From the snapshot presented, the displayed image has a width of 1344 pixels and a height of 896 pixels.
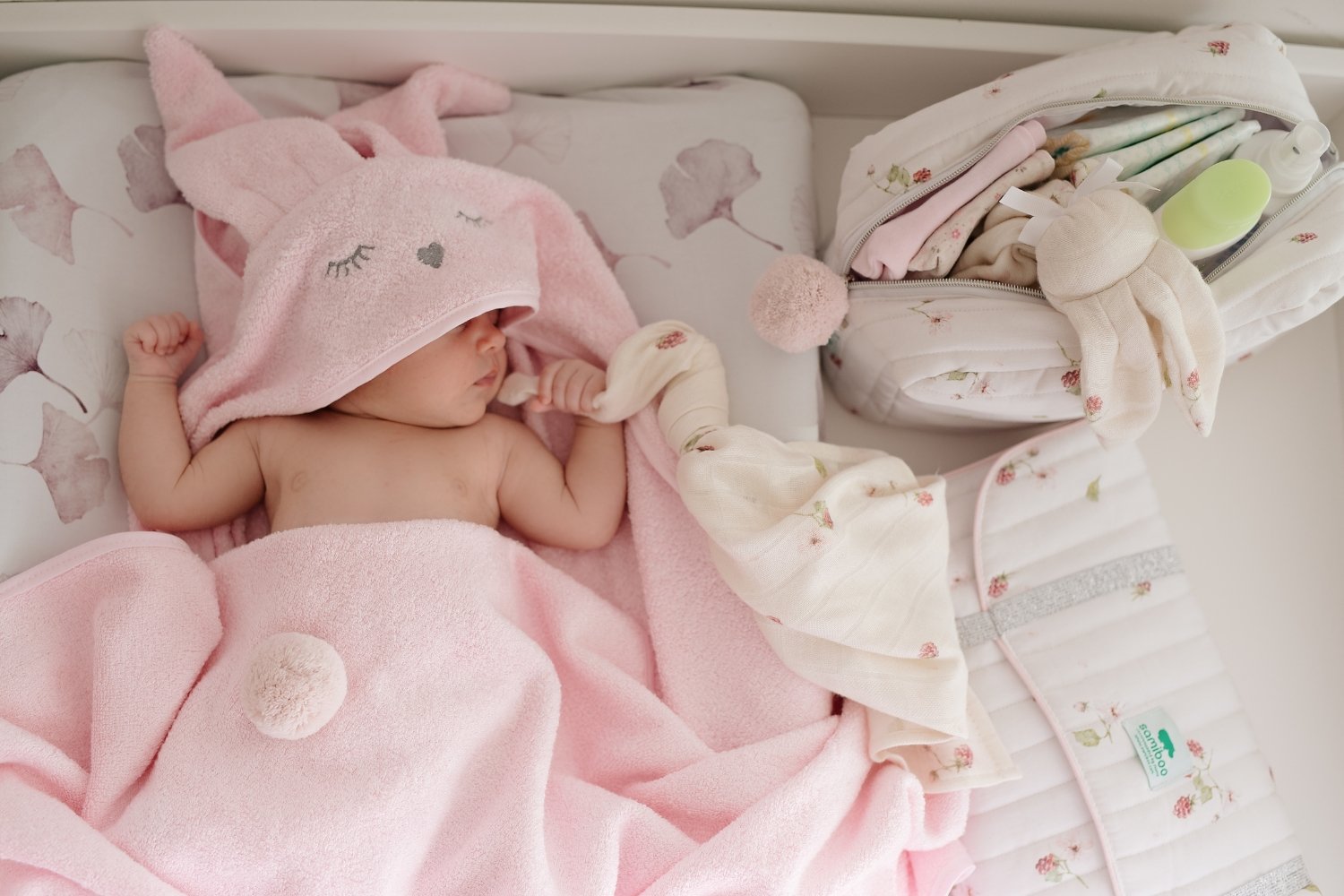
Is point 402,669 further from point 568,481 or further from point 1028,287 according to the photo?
point 1028,287

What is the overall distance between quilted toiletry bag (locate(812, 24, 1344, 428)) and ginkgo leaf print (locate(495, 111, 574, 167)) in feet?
1.27

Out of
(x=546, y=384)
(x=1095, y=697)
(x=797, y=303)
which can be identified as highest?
(x=797, y=303)

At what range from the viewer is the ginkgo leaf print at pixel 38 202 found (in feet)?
3.68

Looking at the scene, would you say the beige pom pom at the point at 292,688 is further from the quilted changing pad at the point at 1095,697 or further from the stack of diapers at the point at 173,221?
the quilted changing pad at the point at 1095,697

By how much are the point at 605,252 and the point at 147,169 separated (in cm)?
56

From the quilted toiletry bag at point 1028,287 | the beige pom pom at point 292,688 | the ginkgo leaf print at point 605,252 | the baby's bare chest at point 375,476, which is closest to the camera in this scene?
the beige pom pom at point 292,688

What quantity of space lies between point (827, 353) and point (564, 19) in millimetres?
526

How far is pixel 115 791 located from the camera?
94 cm

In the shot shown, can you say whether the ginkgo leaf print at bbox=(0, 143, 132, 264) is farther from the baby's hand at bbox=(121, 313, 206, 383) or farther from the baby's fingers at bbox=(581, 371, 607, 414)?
the baby's fingers at bbox=(581, 371, 607, 414)

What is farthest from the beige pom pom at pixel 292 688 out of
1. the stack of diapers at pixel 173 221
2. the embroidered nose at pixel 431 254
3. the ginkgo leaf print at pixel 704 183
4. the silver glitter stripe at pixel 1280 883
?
the silver glitter stripe at pixel 1280 883

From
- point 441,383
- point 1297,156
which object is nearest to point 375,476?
point 441,383

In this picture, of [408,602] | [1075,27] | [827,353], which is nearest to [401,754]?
[408,602]

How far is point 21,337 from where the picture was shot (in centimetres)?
108

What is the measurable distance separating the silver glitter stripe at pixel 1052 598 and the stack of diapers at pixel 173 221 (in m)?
0.31
